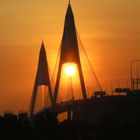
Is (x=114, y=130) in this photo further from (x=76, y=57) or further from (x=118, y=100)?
(x=118, y=100)

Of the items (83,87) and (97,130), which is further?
(83,87)

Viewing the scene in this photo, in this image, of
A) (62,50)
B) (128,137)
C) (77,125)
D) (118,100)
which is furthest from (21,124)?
(118,100)

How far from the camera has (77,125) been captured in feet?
341

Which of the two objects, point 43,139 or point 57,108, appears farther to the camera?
point 57,108

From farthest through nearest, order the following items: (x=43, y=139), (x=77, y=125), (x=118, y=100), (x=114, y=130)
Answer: (x=118, y=100) < (x=77, y=125) < (x=114, y=130) < (x=43, y=139)

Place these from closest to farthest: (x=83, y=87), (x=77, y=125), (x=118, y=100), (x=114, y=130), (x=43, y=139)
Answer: (x=43, y=139) → (x=114, y=130) → (x=77, y=125) → (x=83, y=87) → (x=118, y=100)

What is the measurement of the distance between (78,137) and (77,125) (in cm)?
1088

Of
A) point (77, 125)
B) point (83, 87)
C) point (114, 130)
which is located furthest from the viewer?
point (83, 87)

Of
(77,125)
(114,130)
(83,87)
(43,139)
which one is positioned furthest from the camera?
(83,87)

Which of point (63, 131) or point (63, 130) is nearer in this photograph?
point (63, 131)

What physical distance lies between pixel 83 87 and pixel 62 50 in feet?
15.7

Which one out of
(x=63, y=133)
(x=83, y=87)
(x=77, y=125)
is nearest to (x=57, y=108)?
(x=83, y=87)

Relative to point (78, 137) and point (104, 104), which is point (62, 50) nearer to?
point (104, 104)

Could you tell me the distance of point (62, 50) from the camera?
12044 cm
